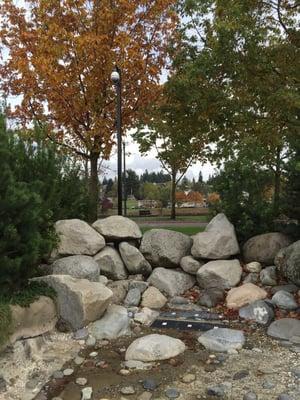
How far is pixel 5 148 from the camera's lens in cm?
486

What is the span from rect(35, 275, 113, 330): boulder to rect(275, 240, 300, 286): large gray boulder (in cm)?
275

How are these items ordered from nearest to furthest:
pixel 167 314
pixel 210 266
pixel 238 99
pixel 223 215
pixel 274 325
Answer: pixel 274 325
pixel 167 314
pixel 210 266
pixel 223 215
pixel 238 99

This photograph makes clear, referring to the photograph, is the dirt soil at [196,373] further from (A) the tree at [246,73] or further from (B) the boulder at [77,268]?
(A) the tree at [246,73]

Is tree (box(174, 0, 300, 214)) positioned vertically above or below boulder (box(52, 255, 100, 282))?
above

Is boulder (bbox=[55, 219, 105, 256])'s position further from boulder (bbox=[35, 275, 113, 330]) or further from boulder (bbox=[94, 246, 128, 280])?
boulder (bbox=[35, 275, 113, 330])

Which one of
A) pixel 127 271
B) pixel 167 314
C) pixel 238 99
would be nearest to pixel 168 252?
pixel 127 271

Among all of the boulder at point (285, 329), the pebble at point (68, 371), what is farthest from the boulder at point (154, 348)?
the boulder at point (285, 329)

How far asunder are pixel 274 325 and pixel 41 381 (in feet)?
9.33

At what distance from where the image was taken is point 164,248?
732 centimetres

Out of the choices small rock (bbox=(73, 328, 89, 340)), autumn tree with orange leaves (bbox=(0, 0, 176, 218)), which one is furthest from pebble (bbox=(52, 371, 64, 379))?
autumn tree with orange leaves (bbox=(0, 0, 176, 218))

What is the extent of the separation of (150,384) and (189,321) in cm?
183

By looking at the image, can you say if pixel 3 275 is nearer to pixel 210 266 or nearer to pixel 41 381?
pixel 41 381

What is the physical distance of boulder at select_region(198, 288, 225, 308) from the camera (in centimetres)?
641

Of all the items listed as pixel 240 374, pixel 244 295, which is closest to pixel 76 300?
pixel 240 374
